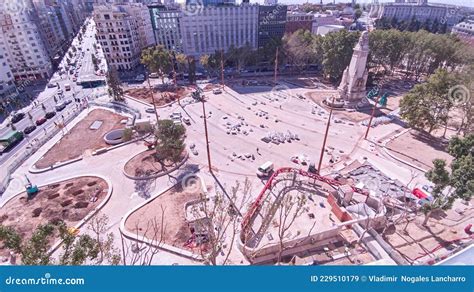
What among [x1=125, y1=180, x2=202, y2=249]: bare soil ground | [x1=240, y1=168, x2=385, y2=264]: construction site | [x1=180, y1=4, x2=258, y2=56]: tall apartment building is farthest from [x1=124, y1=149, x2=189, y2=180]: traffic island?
[x1=180, y1=4, x2=258, y2=56]: tall apartment building

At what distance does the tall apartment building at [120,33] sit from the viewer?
7888 cm

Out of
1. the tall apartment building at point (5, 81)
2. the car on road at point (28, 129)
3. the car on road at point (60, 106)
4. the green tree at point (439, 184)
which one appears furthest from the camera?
the tall apartment building at point (5, 81)

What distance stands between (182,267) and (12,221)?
111ft

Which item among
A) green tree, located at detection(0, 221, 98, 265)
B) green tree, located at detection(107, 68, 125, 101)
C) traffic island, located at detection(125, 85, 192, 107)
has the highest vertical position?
green tree, located at detection(0, 221, 98, 265)

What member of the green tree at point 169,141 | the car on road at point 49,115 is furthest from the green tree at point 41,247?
the car on road at point 49,115

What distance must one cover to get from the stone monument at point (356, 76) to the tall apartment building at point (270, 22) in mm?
40015

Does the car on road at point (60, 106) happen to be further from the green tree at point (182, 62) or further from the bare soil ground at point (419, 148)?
the bare soil ground at point (419, 148)

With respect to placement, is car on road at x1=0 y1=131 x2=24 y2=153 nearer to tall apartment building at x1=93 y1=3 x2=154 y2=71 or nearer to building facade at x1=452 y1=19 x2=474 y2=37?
tall apartment building at x1=93 y1=3 x2=154 y2=71

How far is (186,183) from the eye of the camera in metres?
34.8

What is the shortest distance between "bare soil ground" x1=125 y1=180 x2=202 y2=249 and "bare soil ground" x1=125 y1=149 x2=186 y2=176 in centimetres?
576

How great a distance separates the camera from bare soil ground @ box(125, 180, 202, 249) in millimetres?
26328

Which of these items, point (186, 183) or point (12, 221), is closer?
point (12, 221)

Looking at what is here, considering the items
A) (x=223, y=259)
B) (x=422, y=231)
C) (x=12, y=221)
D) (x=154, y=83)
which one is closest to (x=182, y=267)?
(x=223, y=259)

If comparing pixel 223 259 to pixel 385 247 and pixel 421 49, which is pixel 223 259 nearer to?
pixel 385 247
